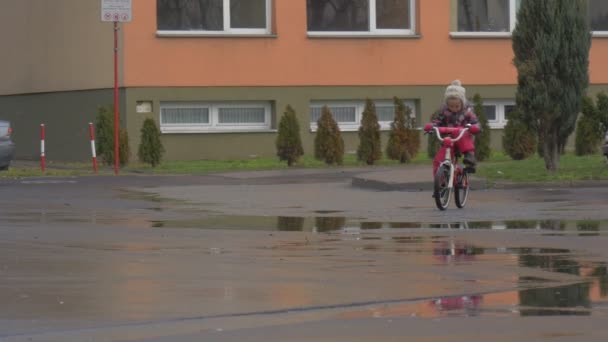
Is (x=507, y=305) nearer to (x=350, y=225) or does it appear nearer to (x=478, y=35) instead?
(x=350, y=225)

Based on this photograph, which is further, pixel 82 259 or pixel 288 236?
pixel 288 236

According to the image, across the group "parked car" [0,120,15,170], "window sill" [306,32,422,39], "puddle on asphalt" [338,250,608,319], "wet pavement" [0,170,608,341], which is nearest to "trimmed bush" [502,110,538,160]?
"window sill" [306,32,422,39]

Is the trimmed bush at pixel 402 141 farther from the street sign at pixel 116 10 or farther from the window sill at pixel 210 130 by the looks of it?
the street sign at pixel 116 10

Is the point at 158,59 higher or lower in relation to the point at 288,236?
higher

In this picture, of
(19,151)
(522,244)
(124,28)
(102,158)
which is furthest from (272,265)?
(19,151)

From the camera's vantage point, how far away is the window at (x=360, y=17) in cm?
3672

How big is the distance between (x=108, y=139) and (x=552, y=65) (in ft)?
34.1

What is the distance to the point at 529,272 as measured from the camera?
11164 millimetres

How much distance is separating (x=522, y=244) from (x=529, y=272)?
8.18 ft

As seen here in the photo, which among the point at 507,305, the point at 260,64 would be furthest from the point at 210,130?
the point at 507,305

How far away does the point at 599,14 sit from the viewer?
129ft

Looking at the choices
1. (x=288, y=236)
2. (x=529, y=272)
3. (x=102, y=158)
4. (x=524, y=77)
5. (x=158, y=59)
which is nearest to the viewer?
(x=529, y=272)

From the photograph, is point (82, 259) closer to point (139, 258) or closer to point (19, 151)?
point (139, 258)

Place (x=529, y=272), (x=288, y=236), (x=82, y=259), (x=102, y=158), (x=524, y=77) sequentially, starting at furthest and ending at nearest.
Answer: (x=102, y=158), (x=524, y=77), (x=288, y=236), (x=82, y=259), (x=529, y=272)
